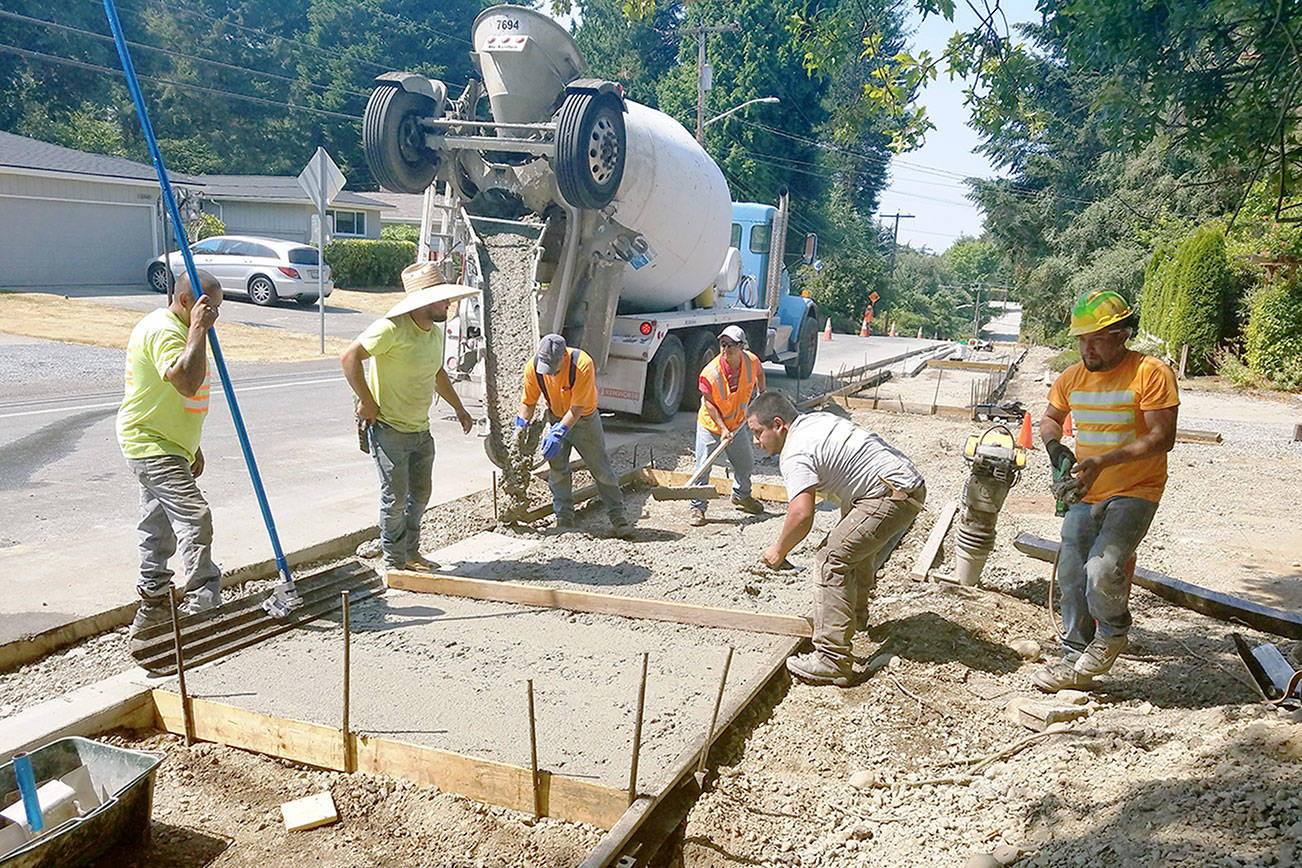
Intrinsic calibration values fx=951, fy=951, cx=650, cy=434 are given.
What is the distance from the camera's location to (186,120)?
44.5 meters

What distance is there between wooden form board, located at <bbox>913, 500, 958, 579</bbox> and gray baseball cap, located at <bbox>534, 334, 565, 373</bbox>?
2777 mm

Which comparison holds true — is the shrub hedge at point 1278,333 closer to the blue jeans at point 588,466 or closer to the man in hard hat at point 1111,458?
the blue jeans at point 588,466

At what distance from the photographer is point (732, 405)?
772cm

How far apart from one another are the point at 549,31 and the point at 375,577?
5.24 meters

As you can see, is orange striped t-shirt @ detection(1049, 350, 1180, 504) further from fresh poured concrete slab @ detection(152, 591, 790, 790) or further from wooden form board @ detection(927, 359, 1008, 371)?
wooden form board @ detection(927, 359, 1008, 371)

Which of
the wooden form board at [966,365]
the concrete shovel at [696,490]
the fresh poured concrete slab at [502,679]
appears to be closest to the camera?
the fresh poured concrete slab at [502,679]

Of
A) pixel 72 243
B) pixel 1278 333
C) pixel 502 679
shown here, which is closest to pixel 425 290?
pixel 502 679

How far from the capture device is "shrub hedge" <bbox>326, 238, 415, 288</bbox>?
29547mm

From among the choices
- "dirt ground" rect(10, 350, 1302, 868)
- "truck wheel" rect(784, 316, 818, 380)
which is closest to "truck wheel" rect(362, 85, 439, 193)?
"dirt ground" rect(10, 350, 1302, 868)

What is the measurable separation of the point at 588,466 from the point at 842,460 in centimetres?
293

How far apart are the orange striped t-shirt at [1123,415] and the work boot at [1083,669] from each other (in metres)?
0.63

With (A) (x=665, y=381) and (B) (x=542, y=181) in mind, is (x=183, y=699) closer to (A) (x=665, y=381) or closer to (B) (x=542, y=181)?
(B) (x=542, y=181)

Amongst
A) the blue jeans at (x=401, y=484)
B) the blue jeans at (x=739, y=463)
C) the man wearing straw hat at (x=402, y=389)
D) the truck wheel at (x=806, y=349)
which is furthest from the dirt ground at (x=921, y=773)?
the truck wheel at (x=806, y=349)

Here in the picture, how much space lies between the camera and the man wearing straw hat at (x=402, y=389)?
531cm
